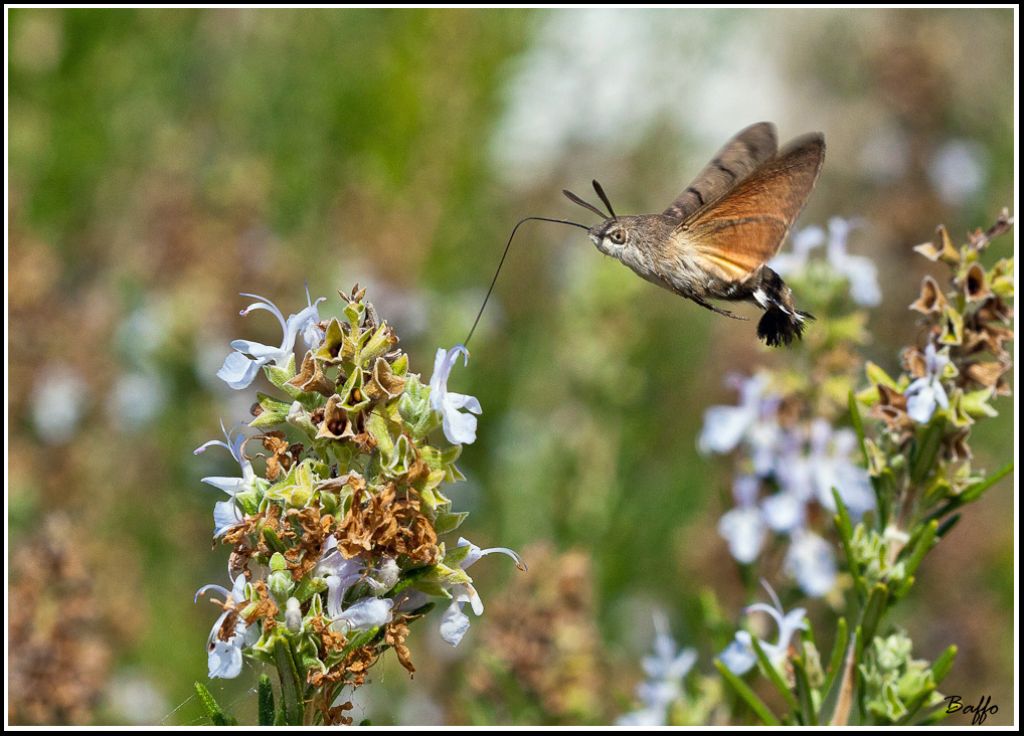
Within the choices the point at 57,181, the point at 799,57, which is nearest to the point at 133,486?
the point at 57,181

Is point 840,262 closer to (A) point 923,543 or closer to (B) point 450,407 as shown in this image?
(A) point 923,543

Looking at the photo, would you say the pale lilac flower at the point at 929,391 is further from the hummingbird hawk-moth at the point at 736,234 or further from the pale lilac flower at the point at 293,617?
the pale lilac flower at the point at 293,617

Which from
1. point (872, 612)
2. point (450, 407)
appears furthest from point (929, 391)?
point (450, 407)

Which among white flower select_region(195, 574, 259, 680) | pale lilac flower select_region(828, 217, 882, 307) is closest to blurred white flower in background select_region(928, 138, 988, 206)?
pale lilac flower select_region(828, 217, 882, 307)

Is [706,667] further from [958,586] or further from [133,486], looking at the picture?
[133,486]

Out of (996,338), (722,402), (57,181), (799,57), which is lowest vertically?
(722,402)

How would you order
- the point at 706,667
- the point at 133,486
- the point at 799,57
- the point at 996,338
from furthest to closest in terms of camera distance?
the point at 799,57, the point at 133,486, the point at 706,667, the point at 996,338

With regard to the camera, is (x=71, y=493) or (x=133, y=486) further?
(x=133, y=486)
